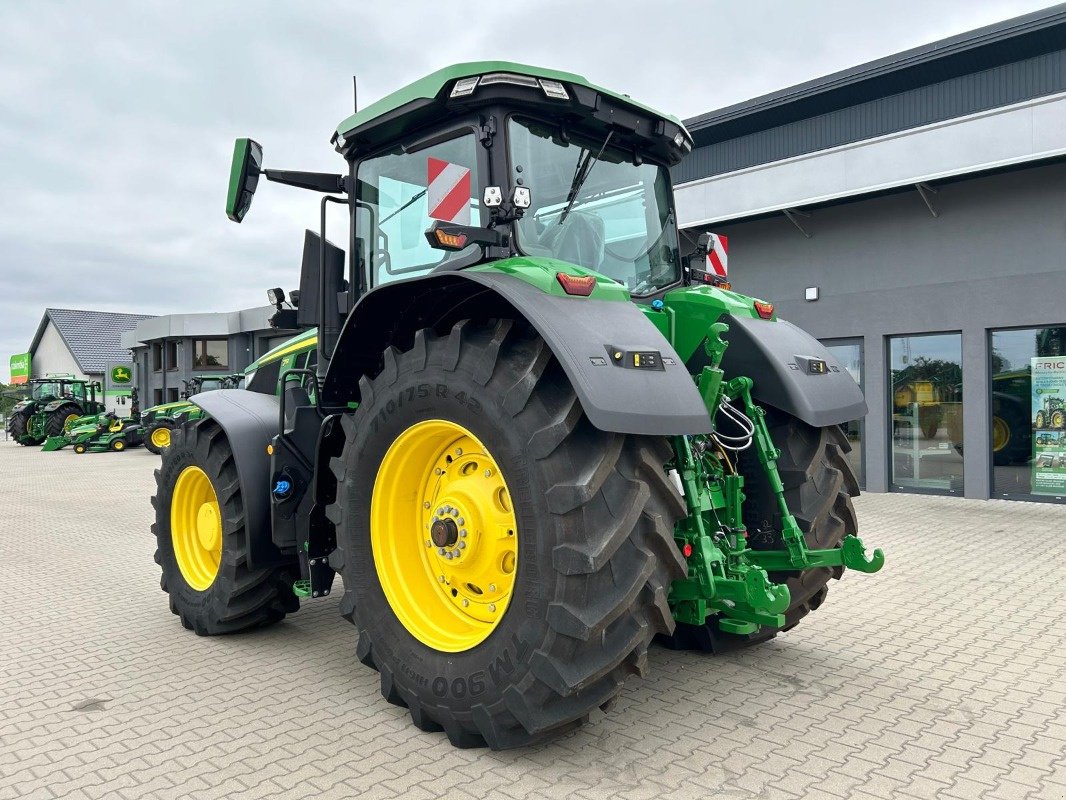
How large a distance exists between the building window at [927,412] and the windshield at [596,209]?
306 inches

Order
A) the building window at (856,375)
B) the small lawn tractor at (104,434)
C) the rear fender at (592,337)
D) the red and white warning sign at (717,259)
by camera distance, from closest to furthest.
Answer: the rear fender at (592,337) < the red and white warning sign at (717,259) < the building window at (856,375) < the small lawn tractor at (104,434)

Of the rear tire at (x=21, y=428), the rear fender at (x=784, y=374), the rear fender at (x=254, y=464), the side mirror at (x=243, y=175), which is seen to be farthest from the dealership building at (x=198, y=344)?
the rear fender at (x=784, y=374)

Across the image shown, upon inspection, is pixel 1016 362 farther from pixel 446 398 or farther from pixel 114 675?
pixel 114 675

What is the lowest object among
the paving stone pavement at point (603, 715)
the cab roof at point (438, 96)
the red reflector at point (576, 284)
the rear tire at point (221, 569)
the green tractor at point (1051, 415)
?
the paving stone pavement at point (603, 715)

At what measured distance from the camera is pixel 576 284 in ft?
9.77

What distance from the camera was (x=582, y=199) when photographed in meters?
3.65

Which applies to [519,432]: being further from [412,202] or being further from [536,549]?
[412,202]

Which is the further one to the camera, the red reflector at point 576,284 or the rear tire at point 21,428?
the rear tire at point 21,428

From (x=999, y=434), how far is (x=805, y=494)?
26.2 ft

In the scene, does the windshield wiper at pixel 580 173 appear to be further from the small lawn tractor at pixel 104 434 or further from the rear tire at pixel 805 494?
the small lawn tractor at pixel 104 434

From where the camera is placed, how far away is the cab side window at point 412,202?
11.5 ft

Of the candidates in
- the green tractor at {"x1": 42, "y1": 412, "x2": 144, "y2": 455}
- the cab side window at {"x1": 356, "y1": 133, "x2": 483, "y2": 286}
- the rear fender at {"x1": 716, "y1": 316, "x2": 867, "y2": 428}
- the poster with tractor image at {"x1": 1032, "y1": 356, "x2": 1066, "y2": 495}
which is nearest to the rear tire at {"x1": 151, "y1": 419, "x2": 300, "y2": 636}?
the cab side window at {"x1": 356, "y1": 133, "x2": 483, "y2": 286}

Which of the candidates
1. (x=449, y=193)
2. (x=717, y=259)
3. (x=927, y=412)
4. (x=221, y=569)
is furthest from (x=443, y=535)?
(x=927, y=412)

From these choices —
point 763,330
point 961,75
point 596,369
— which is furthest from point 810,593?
point 961,75
